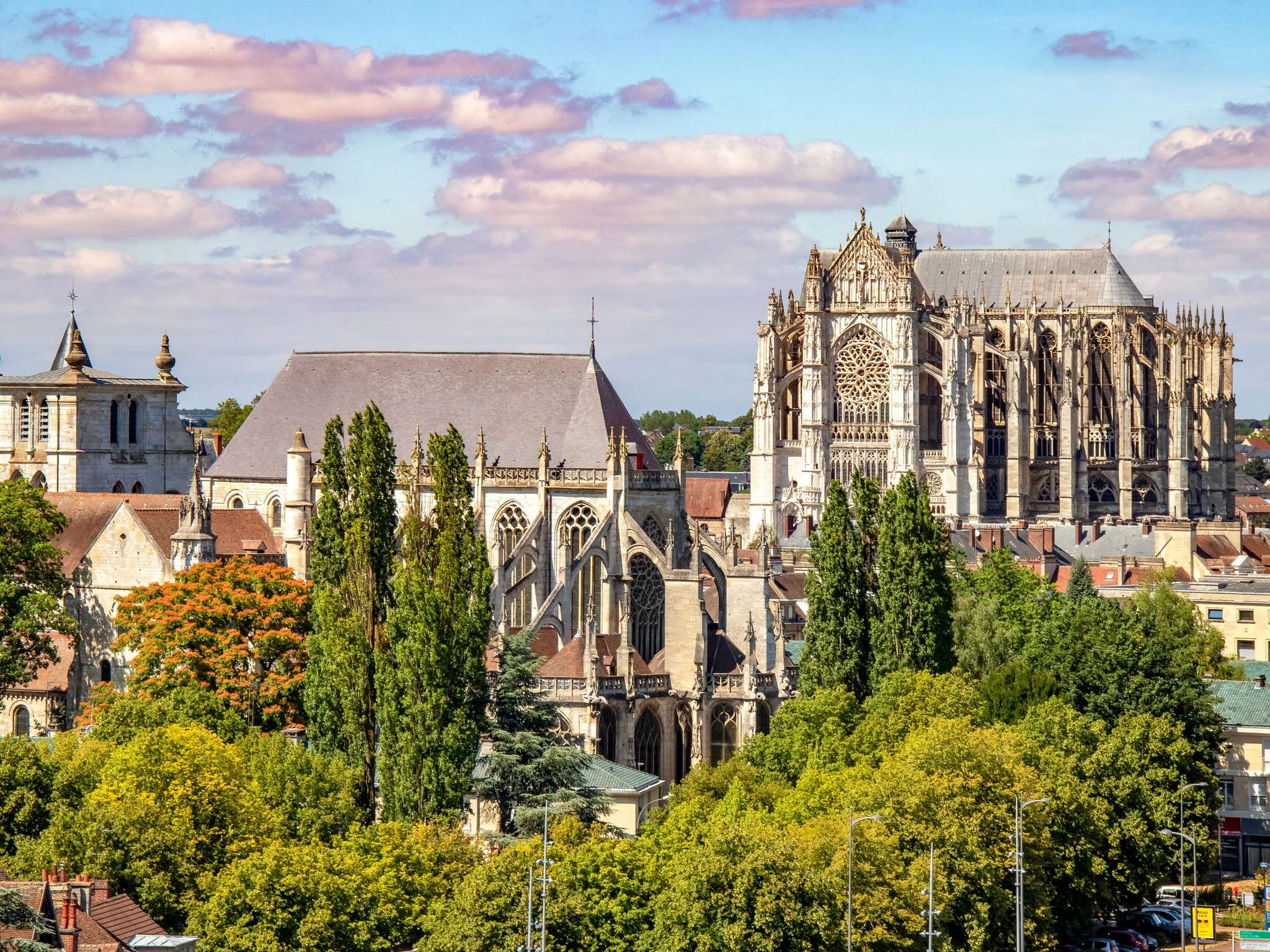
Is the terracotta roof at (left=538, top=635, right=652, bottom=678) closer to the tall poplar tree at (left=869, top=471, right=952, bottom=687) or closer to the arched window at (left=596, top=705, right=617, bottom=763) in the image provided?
the arched window at (left=596, top=705, right=617, bottom=763)

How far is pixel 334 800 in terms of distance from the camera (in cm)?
6831

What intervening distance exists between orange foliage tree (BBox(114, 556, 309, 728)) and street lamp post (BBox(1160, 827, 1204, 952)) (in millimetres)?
28832

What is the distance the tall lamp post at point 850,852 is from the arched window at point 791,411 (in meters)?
124

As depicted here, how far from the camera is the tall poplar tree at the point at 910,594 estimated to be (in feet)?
277

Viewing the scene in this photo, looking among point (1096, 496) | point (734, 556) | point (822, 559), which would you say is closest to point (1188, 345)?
point (1096, 496)

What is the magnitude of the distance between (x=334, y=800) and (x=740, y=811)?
11064 mm

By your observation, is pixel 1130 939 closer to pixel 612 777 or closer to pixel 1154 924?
pixel 1154 924

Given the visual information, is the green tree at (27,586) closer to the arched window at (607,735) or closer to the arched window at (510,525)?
the arched window at (510,525)

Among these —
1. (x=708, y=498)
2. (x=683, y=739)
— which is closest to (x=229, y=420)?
(x=708, y=498)

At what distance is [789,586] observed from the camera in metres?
134

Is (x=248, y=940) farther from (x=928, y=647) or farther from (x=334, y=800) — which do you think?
(x=928, y=647)

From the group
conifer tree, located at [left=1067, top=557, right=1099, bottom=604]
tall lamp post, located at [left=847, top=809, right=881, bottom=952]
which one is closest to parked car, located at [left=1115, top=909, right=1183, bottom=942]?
tall lamp post, located at [left=847, top=809, right=881, bottom=952]

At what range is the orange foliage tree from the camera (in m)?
83.9

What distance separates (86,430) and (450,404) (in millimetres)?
21451
